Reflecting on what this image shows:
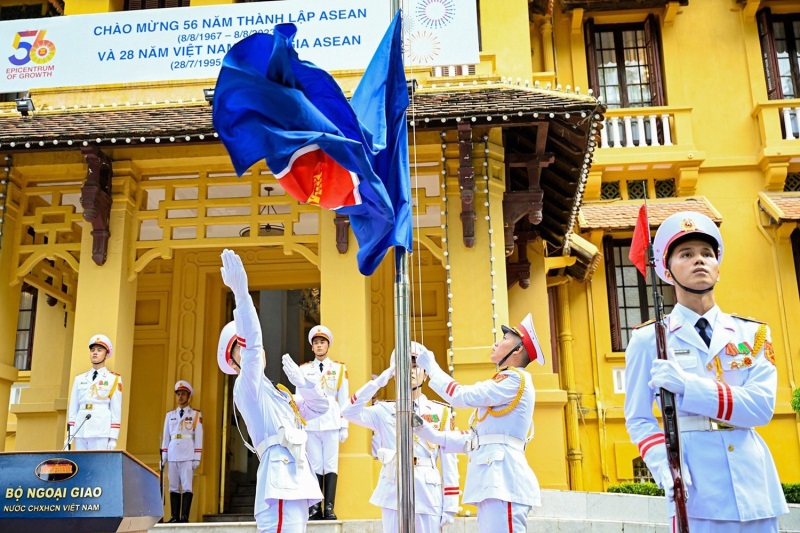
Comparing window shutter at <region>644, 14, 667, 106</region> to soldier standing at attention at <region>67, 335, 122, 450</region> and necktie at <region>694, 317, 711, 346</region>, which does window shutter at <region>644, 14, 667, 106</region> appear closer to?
soldier standing at attention at <region>67, 335, 122, 450</region>

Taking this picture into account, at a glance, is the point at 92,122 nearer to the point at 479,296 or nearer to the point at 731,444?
the point at 479,296

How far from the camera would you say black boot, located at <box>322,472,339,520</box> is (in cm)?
977

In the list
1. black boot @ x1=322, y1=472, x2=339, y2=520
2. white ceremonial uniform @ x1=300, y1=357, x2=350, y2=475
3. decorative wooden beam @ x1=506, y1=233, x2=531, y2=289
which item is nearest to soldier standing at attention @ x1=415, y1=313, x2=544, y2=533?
white ceremonial uniform @ x1=300, y1=357, x2=350, y2=475

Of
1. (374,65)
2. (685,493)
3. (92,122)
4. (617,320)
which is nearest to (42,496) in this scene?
(374,65)

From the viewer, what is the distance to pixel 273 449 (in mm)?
6113

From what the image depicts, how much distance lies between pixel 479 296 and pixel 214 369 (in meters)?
5.58

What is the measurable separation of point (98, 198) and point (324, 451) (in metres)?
4.50

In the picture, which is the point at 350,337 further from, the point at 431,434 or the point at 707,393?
the point at 707,393

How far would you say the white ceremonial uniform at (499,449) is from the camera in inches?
251

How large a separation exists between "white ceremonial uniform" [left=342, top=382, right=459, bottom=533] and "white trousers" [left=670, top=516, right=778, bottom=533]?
12.6 ft

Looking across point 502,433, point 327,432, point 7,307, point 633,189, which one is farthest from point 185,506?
point 633,189

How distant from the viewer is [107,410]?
10.6 metres

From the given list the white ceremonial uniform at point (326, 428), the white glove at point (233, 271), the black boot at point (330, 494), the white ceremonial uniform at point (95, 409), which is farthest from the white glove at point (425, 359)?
the white ceremonial uniform at point (95, 409)

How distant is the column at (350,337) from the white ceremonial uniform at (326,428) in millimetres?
278
